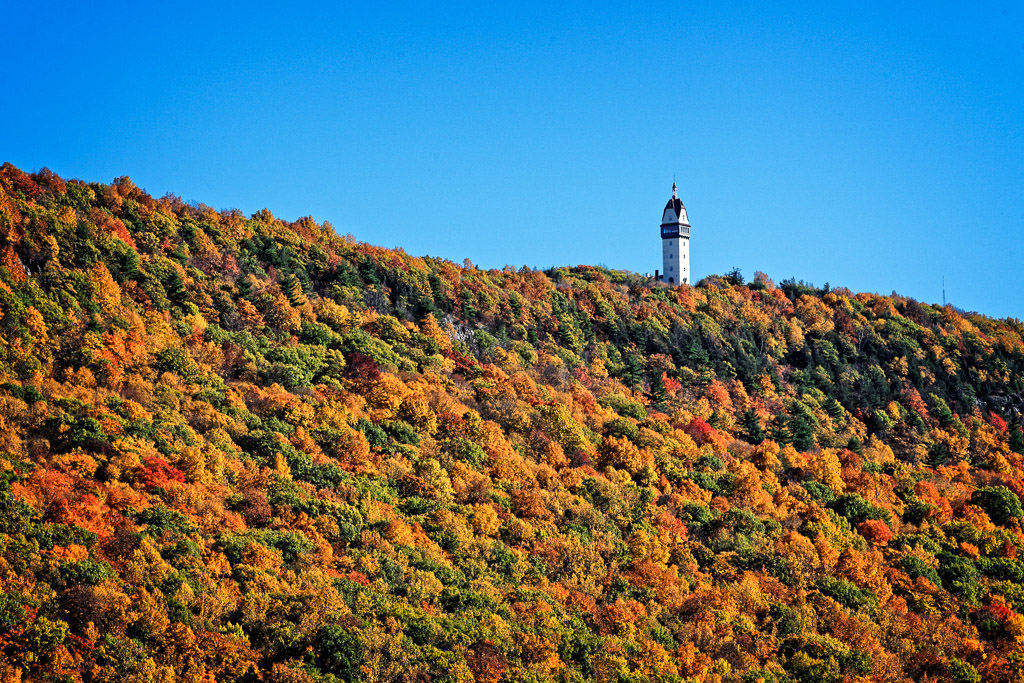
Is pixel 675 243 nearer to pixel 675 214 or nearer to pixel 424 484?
pixel 675 214

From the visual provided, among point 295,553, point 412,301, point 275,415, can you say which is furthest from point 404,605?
point 412,301

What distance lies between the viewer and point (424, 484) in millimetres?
44031

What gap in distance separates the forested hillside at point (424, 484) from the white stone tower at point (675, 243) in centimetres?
1909

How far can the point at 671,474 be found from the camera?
174 feet

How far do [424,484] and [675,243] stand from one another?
183ft

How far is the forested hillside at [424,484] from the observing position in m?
32.8

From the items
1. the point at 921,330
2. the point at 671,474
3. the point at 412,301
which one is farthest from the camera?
the point at 921,330

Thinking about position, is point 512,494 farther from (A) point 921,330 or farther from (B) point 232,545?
(A) point 921,330

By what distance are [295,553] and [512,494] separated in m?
12.3

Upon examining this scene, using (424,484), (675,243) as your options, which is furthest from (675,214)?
(424,484)

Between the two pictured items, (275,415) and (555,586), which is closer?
(555,586)

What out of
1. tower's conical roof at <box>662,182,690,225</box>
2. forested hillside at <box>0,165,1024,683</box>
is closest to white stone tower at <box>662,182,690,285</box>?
tower's conical roof at <box>662,182,690,225</box>

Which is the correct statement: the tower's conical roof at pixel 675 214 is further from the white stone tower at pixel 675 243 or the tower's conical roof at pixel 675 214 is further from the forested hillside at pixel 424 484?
the forested hillside at pixel 424 484

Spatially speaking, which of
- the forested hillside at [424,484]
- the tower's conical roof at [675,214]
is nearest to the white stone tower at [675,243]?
the tower's conical roof at [675,214]
